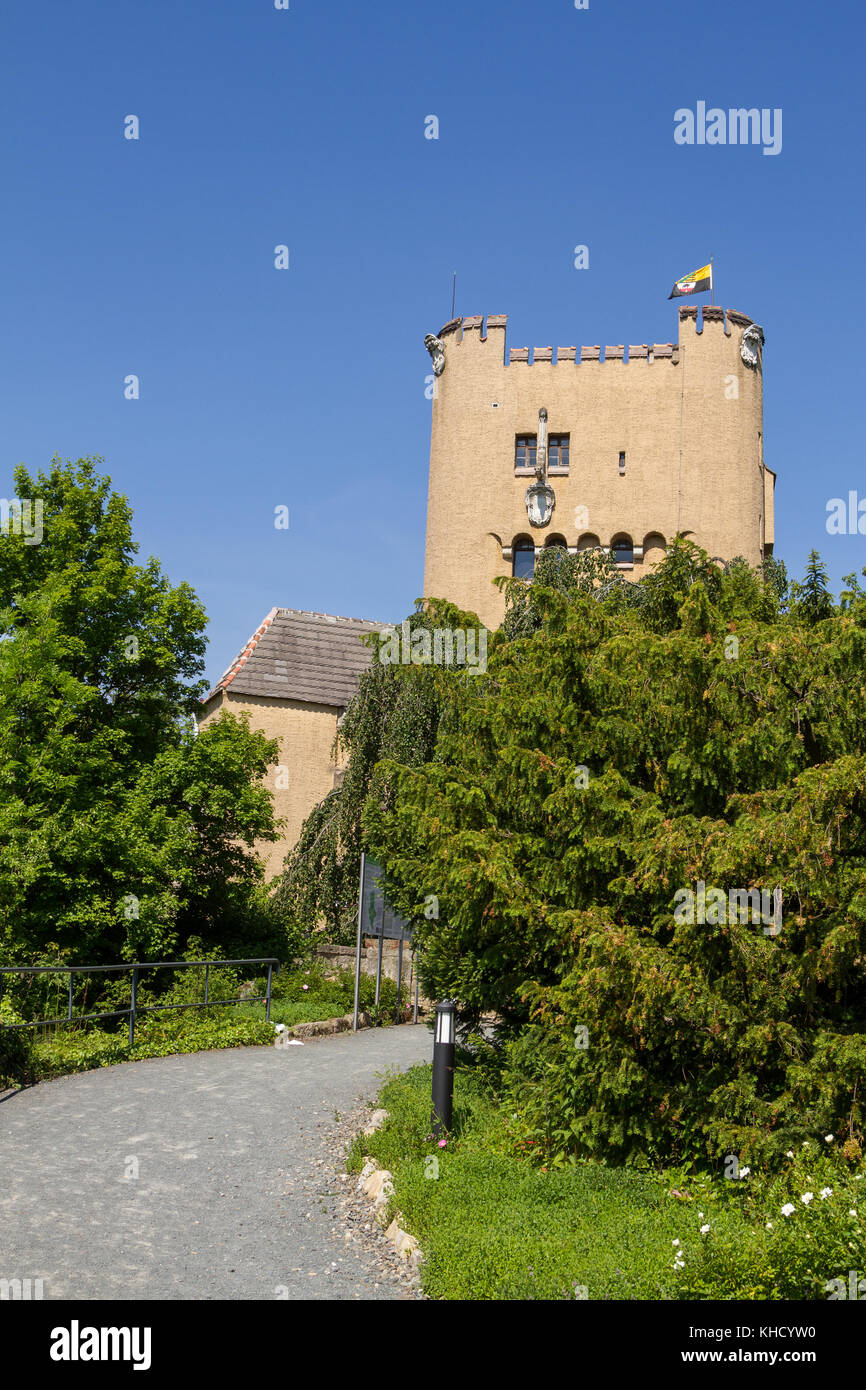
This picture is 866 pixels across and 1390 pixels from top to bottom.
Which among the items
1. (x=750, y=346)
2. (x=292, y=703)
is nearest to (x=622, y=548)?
(x=750, y=346)

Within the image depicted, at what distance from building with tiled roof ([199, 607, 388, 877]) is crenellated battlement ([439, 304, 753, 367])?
7.92m

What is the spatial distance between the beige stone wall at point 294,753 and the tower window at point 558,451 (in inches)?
343

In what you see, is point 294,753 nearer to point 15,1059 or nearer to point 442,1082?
point 15,1059

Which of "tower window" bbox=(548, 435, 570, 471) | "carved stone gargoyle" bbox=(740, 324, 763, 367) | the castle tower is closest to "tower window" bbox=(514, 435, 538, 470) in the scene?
the castle tower

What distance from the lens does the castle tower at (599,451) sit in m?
27.5

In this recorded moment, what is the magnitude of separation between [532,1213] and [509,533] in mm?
22872

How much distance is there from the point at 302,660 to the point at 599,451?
1003 cm

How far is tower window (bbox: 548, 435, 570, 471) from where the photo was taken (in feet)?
92.9

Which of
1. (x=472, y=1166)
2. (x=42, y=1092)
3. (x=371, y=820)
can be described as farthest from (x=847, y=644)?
(x=42, y=1092)

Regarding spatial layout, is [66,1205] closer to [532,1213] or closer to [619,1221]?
[532,1213]

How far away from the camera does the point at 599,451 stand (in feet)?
92.2

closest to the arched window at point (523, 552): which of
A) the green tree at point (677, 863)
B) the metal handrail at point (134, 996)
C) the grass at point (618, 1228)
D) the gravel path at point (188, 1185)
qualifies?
the metal handrail at point (134, 996)

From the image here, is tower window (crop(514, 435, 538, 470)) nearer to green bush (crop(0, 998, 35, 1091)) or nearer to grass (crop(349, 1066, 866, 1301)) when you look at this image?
green bush (crop(0, 998, 35, 1091))

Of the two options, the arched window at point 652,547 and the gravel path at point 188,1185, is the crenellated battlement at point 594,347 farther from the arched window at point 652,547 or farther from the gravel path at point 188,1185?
the gravel path at point 188,1185
